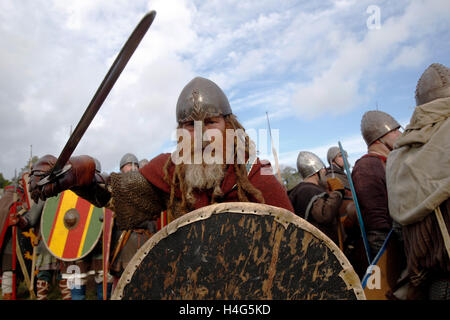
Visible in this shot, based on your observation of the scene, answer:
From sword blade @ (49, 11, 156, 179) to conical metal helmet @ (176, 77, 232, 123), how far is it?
776mm

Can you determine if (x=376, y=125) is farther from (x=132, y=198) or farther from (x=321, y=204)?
(x=132, y=198)

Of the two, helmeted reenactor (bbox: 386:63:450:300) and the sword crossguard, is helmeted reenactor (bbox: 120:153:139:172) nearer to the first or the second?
the sword crossguard

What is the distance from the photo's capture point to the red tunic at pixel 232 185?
2096 millimetres

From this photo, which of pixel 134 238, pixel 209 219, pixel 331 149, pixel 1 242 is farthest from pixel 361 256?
pixel 1 242

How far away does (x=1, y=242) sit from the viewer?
479cm

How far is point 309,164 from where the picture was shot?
15.5 feet

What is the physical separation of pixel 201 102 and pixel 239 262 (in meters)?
1.29

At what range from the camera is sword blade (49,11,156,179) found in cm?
130

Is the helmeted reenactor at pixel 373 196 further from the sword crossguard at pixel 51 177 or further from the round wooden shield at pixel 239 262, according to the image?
the sword crossguard at pixel 51 177

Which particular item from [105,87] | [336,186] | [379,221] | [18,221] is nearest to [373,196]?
[379,221]

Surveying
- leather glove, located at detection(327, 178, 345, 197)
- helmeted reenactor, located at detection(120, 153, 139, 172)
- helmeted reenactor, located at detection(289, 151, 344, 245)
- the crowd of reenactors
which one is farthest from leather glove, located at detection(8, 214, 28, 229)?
leather glove, located at detection(327, 178, 345, 197)

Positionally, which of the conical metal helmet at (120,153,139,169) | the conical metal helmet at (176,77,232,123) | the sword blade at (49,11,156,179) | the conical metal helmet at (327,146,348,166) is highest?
the conical metal helmet at (120,153,139,169)

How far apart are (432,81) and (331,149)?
14.1 feet
